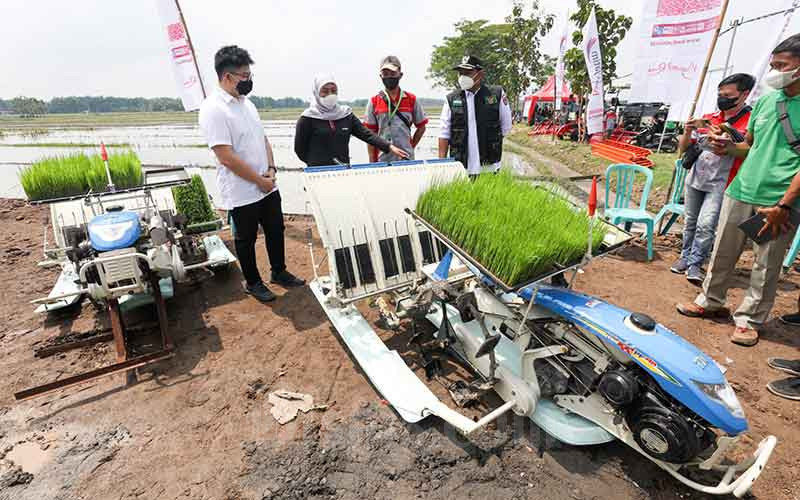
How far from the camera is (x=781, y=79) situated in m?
2.75

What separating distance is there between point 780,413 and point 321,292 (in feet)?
11.8

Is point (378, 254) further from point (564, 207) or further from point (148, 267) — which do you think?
point (148, 267)

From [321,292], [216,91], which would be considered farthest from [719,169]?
[216,91]

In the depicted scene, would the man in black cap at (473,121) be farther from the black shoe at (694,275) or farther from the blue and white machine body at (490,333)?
the black shoe at (694,275)

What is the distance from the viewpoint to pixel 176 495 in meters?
2.10

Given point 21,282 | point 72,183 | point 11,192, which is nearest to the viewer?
point 21,282

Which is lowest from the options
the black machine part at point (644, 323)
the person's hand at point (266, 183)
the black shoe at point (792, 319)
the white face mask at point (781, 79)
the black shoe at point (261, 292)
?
the black shoe at point (792, 319)

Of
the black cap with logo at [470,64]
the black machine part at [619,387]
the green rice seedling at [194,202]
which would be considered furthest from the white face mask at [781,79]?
the green rice seedling at [194,202]

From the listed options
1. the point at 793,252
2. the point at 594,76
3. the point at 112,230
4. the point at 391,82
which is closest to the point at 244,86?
A: the point at 391,82

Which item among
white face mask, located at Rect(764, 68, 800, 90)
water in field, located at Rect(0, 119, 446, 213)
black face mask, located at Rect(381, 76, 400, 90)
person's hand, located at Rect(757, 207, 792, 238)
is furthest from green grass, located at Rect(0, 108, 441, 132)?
person's hand, located at Rect(757, 207, 792, 238)

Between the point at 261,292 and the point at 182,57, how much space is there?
4751mm

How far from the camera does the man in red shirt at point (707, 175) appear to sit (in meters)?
3.87

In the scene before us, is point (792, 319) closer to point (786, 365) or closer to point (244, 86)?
point (786, 365)

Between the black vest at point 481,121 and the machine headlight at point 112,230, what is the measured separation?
3.36 m
